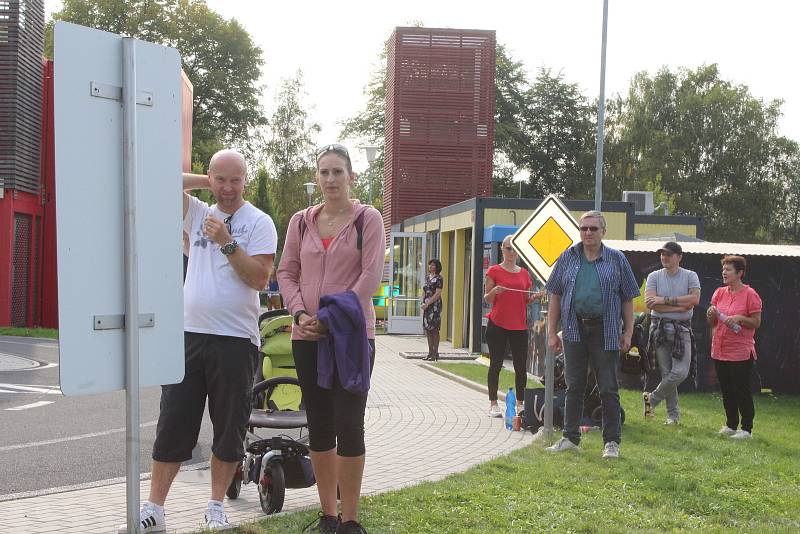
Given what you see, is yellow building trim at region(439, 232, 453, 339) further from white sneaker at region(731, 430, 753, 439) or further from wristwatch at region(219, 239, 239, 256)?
wristwatch at region(219, 239, 239, 256)

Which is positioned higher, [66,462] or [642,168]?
[642,168]

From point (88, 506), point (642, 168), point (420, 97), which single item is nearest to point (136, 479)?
point (88, 506)

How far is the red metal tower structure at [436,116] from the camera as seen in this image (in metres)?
41.7

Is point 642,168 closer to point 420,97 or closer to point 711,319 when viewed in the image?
point 420,97

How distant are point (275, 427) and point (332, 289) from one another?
1.59m

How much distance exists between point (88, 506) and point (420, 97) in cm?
3663

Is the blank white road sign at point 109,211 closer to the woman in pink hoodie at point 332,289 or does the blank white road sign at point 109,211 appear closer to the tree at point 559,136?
the woman in pink hoodie at point 332,289

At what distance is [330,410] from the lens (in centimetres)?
535

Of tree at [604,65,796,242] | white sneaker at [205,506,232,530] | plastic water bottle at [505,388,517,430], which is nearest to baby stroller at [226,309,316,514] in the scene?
white sneaker at [205,506,232,530]

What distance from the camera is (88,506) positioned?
6203mm

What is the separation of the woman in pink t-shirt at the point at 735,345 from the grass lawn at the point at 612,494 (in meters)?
0.63

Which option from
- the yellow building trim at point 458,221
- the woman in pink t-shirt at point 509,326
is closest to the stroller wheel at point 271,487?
the woman in pink t-shirt at point 509,326

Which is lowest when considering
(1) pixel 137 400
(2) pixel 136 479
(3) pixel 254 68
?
(2) pixel 136 479

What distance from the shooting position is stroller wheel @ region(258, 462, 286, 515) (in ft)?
19.4
